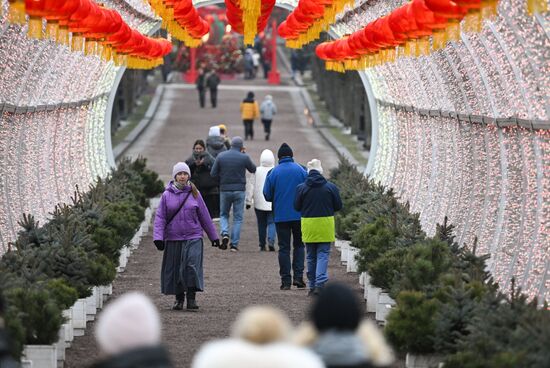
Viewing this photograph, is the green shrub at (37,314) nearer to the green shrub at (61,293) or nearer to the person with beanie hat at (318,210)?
the green shrub at (61,293)

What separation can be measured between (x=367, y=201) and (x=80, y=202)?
4.46 meters

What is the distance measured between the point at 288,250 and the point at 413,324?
7.10 metres

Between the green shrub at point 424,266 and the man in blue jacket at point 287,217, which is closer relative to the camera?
the green shrub at point 424,266

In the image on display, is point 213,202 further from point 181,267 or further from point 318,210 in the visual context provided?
point 181,267

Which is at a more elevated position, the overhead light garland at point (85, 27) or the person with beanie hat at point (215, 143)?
the overhead light garland at point (85, 27)

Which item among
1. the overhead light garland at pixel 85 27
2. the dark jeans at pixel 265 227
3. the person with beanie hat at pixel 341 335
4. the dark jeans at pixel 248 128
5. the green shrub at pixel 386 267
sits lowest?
the dark jeans at pixel 248 128

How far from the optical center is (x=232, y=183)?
24.7 meters

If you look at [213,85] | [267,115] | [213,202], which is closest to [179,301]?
[213,202]

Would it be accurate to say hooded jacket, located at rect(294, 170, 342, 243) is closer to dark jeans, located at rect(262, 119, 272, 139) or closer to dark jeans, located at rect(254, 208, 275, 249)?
dark jeans, located at rect(254, 208, 275, 249)

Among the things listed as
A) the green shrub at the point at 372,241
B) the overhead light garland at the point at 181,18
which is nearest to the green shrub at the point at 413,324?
the green shrub at the point at 372,241

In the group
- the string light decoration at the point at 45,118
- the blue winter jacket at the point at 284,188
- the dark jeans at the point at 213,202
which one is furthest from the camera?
the dark jeans at the point at 213,202

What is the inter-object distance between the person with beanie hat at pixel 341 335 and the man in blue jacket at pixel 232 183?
1617 cm

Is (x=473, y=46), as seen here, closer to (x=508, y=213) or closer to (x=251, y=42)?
(x=508, y=213)

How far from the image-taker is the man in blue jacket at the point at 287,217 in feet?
65.2
